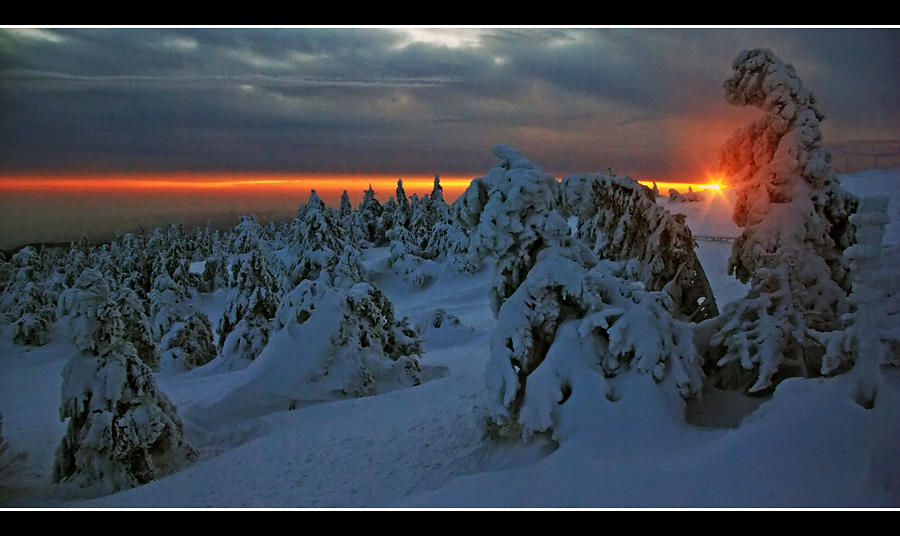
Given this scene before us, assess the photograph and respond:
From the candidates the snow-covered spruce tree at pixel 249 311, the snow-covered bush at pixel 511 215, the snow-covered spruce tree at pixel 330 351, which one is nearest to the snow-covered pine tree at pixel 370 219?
the snow-covered spruce tree at pixel 249 311

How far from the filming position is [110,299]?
41.7ft

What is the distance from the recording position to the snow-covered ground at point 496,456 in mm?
7398

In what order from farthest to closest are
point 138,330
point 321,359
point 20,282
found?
point 20,282, point 321,359, point 138,330

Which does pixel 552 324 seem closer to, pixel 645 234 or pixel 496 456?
pixel 496 456

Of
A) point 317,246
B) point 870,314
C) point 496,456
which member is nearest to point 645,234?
point 870,314

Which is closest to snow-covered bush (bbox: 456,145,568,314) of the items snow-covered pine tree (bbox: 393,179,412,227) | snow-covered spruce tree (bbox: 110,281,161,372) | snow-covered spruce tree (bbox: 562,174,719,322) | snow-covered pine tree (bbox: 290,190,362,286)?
snow-covered spruce tree (bbox: 562,174,719,322)

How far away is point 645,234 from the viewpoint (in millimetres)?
13641

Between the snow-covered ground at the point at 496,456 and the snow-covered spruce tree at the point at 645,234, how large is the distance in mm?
3614

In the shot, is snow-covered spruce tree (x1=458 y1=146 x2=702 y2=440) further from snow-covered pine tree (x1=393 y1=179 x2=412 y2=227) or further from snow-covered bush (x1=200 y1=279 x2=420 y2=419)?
snow-covered pine tree (x1=393 y1=179 x2=412 y2=227)

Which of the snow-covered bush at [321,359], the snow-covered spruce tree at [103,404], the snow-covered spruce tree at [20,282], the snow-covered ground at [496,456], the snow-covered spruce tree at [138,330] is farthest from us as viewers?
the snow-covered spruce tree at [20,282]

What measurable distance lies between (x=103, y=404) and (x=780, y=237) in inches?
585

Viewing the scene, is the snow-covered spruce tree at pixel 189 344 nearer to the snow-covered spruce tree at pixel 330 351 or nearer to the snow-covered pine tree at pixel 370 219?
the snow-covered spruce tree at pixel 330 351

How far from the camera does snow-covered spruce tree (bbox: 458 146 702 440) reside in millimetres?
9617

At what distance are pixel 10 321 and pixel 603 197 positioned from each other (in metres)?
45.3
